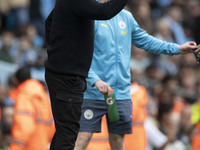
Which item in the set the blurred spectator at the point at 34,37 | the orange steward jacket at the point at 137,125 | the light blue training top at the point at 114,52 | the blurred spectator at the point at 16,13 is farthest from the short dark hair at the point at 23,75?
the blurred spectator at the point at 16,13

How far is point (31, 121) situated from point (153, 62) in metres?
5.64

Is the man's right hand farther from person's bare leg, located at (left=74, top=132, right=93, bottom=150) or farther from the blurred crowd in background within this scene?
the blurred crowd in background

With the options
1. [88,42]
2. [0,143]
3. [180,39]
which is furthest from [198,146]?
[180,39]

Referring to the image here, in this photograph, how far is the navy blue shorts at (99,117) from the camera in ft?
17.0

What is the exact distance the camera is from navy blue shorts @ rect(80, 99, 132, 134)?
17.0 feet

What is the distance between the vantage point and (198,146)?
7.25 meters

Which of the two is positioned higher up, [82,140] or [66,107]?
[66,107]

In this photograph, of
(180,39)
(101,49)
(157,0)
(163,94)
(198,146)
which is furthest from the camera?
(157,0)

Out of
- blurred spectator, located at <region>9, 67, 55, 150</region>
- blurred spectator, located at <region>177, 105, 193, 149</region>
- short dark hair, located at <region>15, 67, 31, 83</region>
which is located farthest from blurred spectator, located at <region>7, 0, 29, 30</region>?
blurred spectator, located at <region>9, 67, 55, 150</region>

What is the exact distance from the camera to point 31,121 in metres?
7.05

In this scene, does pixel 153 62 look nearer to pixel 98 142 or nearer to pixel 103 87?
pixel 98 142

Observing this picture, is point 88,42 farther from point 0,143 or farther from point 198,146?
point 198,146

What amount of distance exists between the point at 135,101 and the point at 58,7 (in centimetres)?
273

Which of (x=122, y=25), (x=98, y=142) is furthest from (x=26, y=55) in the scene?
(x=122, y=25)
